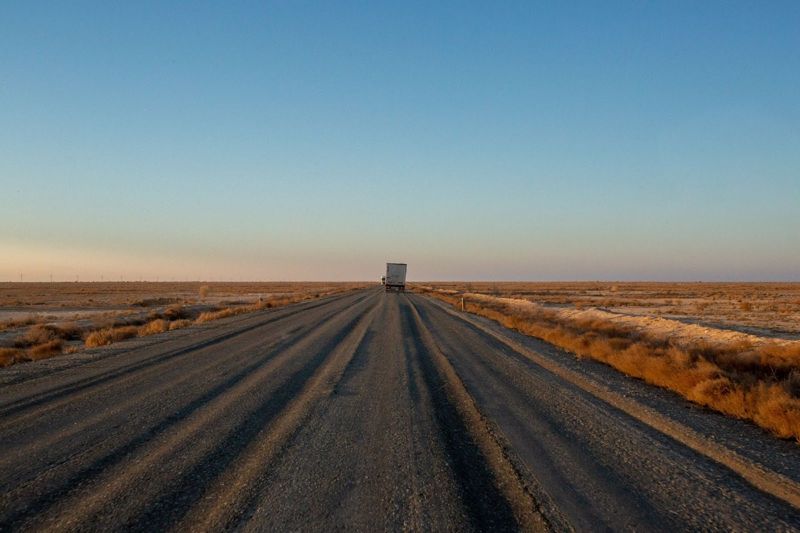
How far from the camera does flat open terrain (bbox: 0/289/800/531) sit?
13.3ft

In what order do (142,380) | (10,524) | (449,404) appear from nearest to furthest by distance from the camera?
(10,524), (449,404), (142,380)

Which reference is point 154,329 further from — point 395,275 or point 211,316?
point 395,275

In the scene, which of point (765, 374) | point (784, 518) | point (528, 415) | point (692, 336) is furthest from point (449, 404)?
point (692, 336)

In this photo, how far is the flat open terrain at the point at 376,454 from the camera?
405 cm

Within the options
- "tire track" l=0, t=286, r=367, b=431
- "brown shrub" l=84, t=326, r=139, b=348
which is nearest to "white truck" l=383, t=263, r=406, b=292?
"brown shrub" l=84, t=326, r=139, b=348

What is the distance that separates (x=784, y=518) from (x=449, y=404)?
15.0 ft

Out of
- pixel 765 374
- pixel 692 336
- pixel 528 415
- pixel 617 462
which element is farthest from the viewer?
pixel 692 336

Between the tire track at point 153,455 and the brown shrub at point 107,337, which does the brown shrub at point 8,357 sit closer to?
the brown shrub at point 107,337

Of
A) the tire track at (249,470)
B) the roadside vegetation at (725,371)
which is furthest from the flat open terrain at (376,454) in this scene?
the roadside vegetation at (725,371)

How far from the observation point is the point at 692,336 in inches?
722

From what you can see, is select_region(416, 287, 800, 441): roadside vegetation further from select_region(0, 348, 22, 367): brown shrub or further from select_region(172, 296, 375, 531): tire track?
select_region(0, 348, 22, 367): brown shrub

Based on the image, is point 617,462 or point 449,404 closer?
point 617,462

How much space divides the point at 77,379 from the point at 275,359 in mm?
4214

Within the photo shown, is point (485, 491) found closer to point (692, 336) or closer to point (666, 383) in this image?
point (666, 383)
